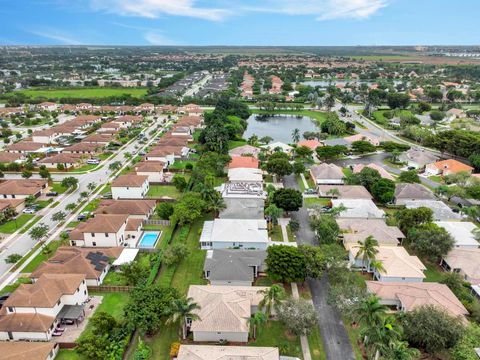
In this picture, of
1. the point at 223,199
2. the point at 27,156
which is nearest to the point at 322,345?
the point at 223,199

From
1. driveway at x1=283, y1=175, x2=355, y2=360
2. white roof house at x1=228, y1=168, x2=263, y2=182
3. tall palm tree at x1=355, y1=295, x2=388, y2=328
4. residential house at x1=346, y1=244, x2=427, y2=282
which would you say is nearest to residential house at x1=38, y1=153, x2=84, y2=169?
white roof house at x1=228, y1=168, x2=263, y2=182

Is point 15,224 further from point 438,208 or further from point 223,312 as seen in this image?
point 438,208

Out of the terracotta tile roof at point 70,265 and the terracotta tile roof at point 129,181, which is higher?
the terracotta tile roof at point 129,181

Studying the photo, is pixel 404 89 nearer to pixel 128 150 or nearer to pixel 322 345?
pixel 128 150

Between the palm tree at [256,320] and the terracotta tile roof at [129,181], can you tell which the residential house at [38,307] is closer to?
the palm tree at [256,320]

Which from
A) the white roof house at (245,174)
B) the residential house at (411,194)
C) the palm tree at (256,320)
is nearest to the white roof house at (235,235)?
the palm tree at (256,320)

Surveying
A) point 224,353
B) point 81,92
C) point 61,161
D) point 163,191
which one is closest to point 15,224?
point 163,191

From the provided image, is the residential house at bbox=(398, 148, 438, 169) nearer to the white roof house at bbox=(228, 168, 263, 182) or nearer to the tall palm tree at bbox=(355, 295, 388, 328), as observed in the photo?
the white roof house at bbox=(228, 168, 263, 182)
